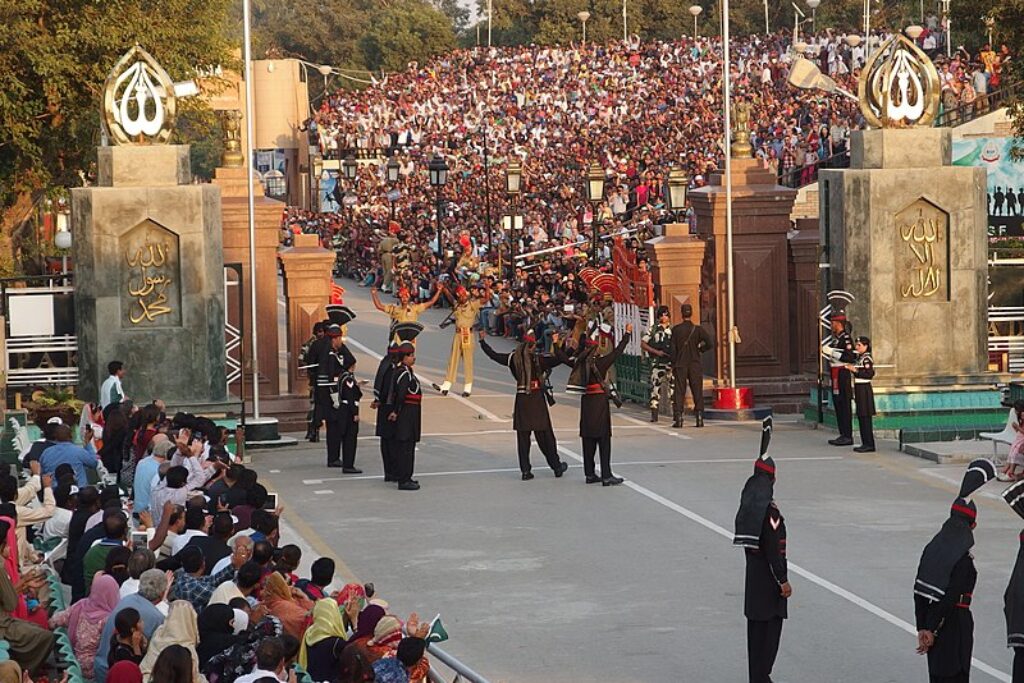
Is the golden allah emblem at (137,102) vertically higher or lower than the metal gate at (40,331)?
higher

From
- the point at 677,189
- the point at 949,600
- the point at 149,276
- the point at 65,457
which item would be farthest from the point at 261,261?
the point at 949,600

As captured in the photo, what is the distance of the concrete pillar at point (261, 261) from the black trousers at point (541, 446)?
20.2ft

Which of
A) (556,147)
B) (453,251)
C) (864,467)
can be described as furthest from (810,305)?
(556,147)

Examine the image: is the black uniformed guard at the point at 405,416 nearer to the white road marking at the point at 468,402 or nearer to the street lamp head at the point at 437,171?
the white road marking at the point at 468,402

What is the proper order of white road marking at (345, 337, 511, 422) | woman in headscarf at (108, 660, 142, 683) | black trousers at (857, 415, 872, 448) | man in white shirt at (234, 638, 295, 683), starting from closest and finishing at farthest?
man in white shirt at (234, 638, 295, 683) < woman in headscarf at (108, 660, 142, 683) < black trousers at (857, 415, 872, 448) < white road marking at (345, 337, 511, 422)

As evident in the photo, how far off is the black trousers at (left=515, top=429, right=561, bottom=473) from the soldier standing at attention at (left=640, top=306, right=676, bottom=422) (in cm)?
507

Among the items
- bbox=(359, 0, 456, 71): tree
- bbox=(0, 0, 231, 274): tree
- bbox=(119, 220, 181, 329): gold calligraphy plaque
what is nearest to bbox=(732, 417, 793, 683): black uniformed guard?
bbox=(119, 220, 181, 329): gold calligraphy plaque

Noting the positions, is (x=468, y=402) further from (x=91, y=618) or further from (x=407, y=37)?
(x=407, y=37)

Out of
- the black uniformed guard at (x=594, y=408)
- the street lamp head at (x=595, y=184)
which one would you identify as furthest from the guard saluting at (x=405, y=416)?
the street lamp head at (x=595, y=184)

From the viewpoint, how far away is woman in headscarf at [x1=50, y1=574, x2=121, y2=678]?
12.7 m

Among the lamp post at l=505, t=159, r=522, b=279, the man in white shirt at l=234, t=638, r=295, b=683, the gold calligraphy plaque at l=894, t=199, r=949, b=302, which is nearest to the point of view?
the man in white shirt at l=234, t=638, r=295, b=683

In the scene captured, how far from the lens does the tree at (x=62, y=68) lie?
110 feet

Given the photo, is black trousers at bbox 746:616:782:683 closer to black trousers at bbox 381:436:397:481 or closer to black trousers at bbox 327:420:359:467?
black trousers at bbox 381:436:397:481

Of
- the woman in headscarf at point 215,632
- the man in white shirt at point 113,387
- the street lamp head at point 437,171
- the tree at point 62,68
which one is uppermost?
the tree at point 62,68
